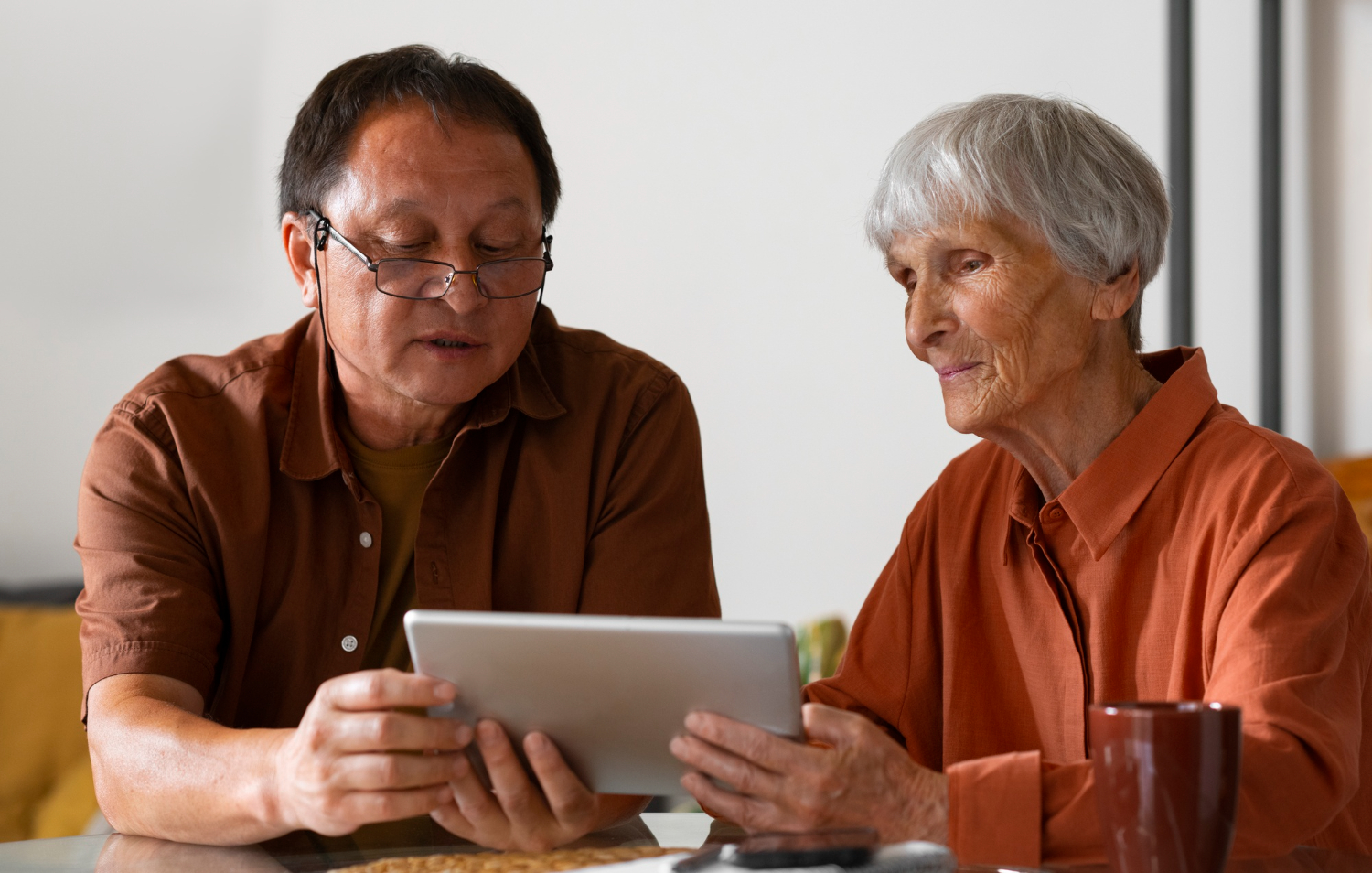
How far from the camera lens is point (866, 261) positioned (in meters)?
3.03

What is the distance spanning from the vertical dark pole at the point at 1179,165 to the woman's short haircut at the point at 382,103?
229 cm

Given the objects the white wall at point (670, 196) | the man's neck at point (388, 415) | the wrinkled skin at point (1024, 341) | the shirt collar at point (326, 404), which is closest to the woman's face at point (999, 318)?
the wrinkled skin at point (1024, 341)

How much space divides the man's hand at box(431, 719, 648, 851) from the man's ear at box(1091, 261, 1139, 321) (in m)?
0.77

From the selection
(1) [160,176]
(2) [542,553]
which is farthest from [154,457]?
(1) [160,176]

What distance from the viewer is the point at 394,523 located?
160 cm

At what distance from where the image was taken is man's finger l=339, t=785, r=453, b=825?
104 centimetres

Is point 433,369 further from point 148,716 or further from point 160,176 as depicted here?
point 160,176

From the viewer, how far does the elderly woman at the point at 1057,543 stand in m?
1.04

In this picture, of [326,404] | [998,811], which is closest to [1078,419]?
[998,811]

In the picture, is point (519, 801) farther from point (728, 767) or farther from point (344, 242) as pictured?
point (344, 242)

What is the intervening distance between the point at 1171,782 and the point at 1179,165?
2.98m

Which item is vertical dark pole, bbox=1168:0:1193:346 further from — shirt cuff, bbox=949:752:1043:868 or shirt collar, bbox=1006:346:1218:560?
shirt cuff, bbox=949:752:1043:868

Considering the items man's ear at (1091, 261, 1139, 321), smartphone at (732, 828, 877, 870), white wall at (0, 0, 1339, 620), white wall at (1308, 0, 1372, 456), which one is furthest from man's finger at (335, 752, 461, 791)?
white wall at (1308, 0, 1372, 456)

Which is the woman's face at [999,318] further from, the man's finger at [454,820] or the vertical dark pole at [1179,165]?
the vertical dark pole at [1179,165]
